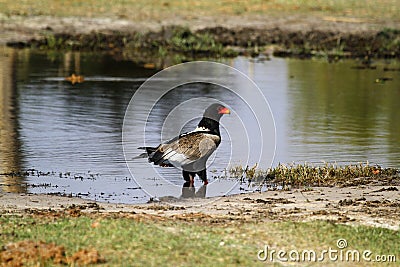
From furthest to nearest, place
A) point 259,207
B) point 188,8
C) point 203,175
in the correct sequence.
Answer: point 188,8, point 203,175, point 259,207

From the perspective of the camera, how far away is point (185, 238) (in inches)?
320

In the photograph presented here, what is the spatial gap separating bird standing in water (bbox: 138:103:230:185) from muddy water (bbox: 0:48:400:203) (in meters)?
0.31

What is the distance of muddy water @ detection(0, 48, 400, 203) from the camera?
12.9m

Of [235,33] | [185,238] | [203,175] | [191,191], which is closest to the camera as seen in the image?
[185,238]

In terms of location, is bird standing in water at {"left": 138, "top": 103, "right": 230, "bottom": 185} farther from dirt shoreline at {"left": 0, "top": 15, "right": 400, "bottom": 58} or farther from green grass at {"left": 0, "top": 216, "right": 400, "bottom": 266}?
dirt shoreline at {"left": 0, "top": 15, "right": 400, "bottom": 58}

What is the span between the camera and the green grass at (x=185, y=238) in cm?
762

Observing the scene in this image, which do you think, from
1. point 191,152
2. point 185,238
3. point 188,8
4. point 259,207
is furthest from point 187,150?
point 188,8

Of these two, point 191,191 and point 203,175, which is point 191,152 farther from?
point 191,191

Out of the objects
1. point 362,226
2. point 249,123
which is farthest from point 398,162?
point 362,226

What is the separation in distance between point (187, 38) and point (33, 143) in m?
15.1

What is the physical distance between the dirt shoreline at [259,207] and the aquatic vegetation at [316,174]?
46 cm

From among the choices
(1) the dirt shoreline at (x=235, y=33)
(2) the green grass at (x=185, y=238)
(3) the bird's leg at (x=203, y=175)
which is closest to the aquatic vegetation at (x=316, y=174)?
(3) the bird's leg at (x=203, y=175)

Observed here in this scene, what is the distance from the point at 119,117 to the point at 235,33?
A: 46.5 feet

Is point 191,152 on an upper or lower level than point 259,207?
upper
